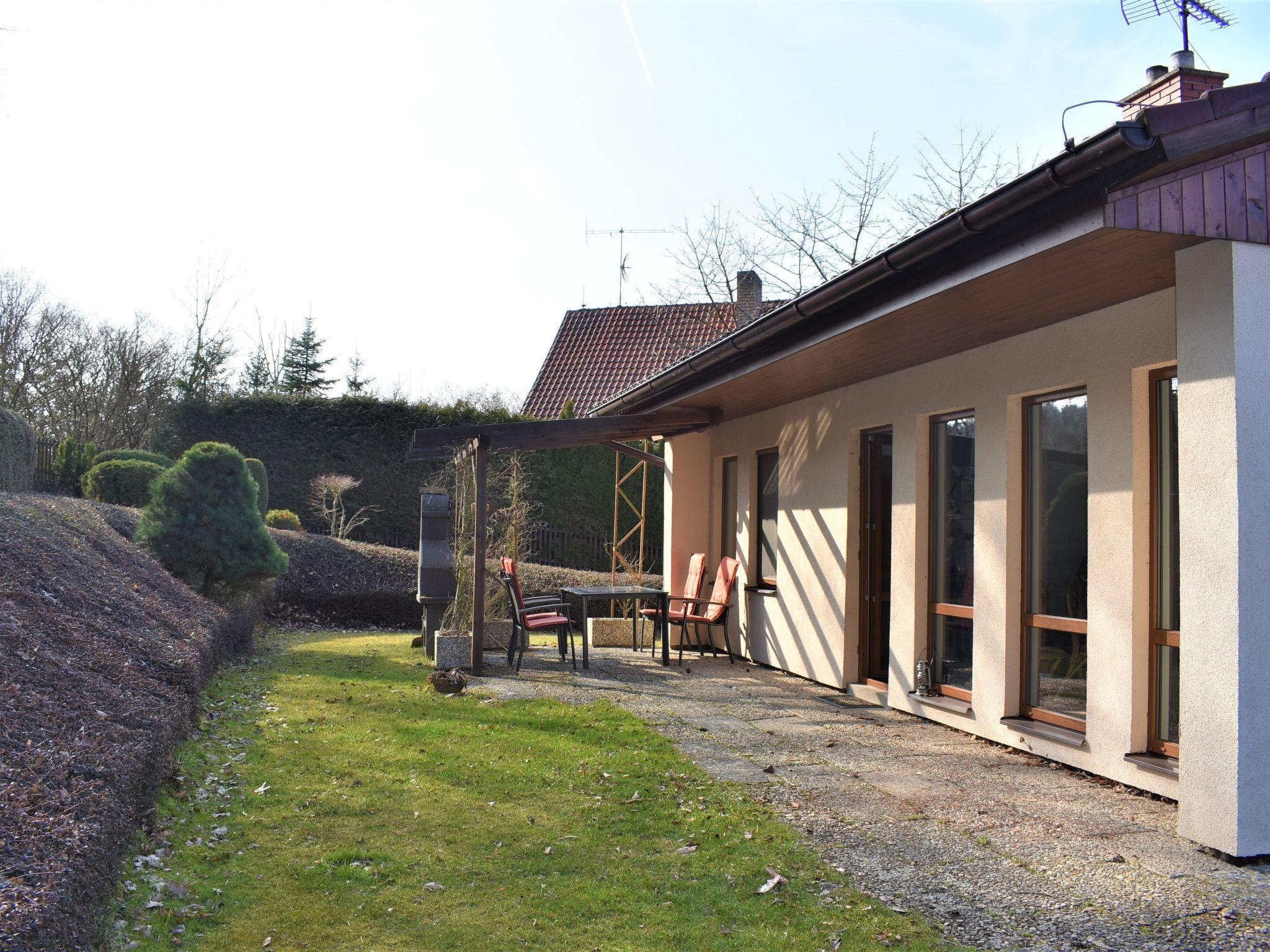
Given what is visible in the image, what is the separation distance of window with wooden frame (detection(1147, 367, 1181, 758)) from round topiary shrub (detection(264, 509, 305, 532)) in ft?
48.8

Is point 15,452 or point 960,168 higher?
point 960,168

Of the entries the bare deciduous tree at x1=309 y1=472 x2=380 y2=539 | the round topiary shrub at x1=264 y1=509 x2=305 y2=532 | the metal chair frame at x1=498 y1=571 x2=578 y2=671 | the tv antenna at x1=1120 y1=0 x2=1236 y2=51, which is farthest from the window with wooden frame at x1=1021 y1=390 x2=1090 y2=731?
the bare deciduous tree at x1=309 y1=472 x2=380 y2=539

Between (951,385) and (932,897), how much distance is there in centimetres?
438

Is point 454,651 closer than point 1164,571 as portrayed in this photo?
No

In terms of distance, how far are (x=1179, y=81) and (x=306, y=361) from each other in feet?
114

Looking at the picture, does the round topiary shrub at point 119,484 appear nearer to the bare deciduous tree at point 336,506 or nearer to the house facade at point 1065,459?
the bare deciduous tree at point 336,506

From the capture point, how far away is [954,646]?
291 inches

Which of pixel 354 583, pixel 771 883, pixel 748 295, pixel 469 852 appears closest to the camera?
pixel 771 883

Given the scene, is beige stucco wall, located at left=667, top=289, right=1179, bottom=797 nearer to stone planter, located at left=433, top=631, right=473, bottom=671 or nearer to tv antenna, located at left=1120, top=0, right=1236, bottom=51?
tv antenna, located at left=1120, top=0, right=1236, bottom=51

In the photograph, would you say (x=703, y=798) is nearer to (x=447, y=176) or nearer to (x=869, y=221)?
(x=447, y=176)

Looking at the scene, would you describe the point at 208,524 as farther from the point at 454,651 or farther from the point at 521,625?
the point at 521,625

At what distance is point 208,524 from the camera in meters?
11.1

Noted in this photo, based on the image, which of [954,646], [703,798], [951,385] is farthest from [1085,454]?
[703,798]

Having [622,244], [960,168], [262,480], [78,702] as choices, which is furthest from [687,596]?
[622,244]
